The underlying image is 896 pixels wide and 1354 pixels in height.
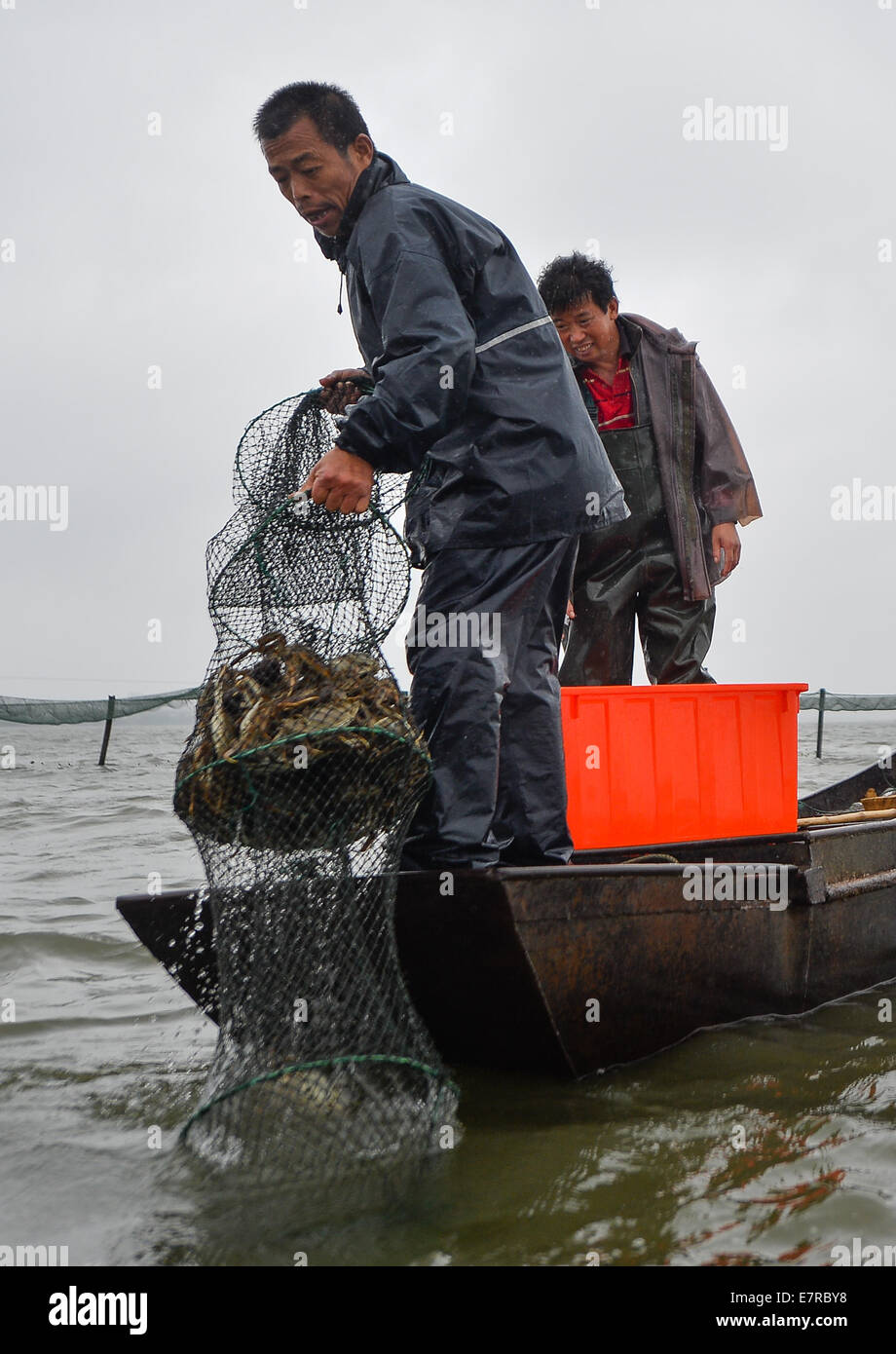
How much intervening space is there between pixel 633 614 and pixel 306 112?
2653mm

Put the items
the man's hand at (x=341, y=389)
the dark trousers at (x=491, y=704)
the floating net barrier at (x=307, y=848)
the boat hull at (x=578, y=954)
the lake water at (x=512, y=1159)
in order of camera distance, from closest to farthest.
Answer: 1. the lake water at (x=512, y=1159)
2. the floating net barrier at (x=307, y=848)
3. the boat hull at (x=578, y=954)
4. the dark trousers at (x=491, y=704)
5. the man's hand at (x=341, y=389)

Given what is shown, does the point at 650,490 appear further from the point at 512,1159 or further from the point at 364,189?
the point at 512,1159

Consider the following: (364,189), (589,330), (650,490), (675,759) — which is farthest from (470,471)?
(589,330)

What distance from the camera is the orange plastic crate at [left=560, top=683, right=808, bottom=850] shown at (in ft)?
12.1

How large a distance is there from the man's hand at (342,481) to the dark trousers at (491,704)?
0.45 m

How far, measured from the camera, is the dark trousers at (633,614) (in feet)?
→ 16.1

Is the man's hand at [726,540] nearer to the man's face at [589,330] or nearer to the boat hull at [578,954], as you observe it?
the man's face at [589,330]

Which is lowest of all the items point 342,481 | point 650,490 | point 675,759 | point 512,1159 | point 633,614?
point 512,1159

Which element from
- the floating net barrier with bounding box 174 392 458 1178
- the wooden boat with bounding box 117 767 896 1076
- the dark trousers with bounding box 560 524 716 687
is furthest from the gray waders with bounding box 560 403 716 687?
the floating net barrier with bounding box 174 392 458 1178

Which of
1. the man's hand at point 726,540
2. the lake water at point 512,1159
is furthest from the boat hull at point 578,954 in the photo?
the man's hand at point 726,540

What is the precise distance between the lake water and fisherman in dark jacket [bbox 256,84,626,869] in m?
0.74

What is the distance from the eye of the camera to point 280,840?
2738 millimetres

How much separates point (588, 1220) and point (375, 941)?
32.8 inches

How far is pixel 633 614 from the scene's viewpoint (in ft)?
16.6
